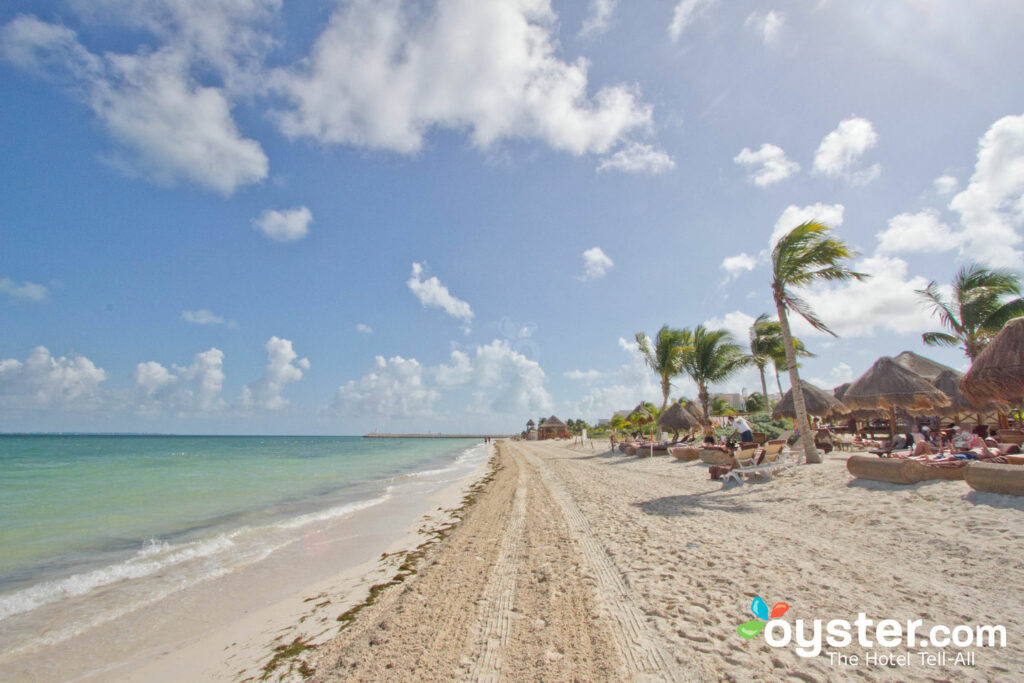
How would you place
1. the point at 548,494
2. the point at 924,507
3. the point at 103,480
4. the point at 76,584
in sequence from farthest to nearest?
1. the point at 103,480
2. the point at 548,494
3. the point at 76,584
4. the point at 924,507

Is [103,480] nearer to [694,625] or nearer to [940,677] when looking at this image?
[694,625]

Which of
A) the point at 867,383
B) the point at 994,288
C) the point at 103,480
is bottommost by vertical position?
the point at 103,480

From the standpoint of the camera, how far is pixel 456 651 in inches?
115

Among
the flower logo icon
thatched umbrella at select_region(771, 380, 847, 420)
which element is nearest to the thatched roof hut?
thatched umbrella at select_region(771, 380, 847, 420)

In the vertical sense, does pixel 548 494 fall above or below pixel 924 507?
below

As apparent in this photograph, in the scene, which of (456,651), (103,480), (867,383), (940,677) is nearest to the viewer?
(940,677)

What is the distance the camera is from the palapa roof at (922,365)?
60.3ft

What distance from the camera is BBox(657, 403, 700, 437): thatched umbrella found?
2173 cm

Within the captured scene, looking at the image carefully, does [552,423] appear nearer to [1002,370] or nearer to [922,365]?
[922,365]

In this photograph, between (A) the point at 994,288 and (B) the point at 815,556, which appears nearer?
(B) the point at 815,556

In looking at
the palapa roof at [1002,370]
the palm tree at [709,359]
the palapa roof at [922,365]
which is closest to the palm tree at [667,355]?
the palm tree at [709,359]

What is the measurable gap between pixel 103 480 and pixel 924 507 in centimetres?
2644

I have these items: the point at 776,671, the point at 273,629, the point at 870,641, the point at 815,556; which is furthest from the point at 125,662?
the point at 815,556

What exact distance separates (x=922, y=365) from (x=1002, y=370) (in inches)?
643
